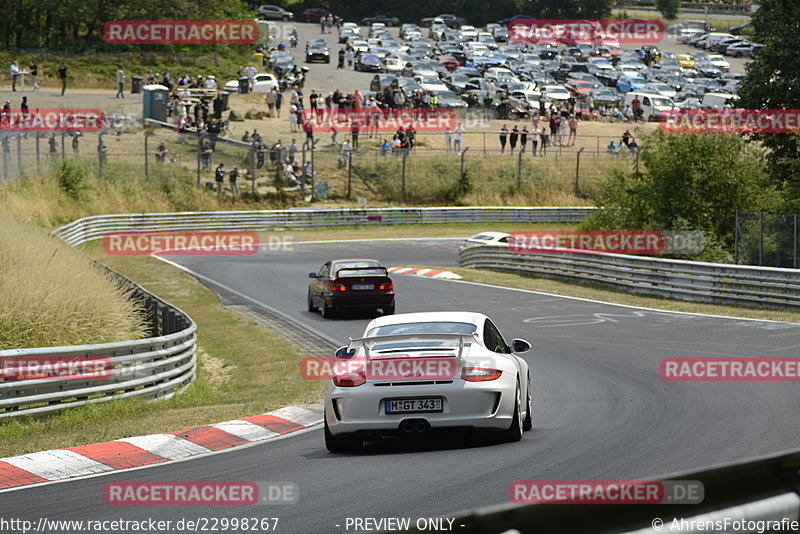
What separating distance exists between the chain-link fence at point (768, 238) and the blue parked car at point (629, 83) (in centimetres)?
5262

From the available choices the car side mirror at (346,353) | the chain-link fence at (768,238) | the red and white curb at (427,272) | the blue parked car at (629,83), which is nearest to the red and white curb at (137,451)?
the car side mirror at (346,353)

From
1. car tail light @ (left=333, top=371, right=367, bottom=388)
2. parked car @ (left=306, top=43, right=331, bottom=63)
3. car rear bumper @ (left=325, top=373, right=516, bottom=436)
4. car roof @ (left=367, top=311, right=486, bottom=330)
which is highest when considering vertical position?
parked car @ (left=306, top=43, right=331, bottom=63)

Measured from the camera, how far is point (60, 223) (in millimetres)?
42188

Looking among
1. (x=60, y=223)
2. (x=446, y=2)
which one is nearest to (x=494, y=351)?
(x=60, y=223)

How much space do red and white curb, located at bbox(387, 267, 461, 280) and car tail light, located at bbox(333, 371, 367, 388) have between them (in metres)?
22.6

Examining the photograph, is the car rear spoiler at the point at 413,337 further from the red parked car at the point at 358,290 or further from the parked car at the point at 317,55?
the parked car at the point at 317,55

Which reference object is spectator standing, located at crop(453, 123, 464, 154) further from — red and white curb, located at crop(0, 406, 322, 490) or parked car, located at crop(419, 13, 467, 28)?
parked car, located at crop(419, 13, 467, 28)

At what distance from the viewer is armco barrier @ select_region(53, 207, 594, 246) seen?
4491cm

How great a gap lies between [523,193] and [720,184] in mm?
26190

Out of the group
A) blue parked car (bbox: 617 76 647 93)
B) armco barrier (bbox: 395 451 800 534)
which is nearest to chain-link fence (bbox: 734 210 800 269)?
armco barrier (bbox: 395 451 800 534)

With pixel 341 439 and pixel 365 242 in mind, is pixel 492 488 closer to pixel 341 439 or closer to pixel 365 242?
pixel 341 439

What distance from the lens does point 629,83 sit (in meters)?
78.4

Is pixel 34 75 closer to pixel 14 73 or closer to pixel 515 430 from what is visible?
pixel 14 73

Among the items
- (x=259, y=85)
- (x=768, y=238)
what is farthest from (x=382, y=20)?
(x=768, y=238)
